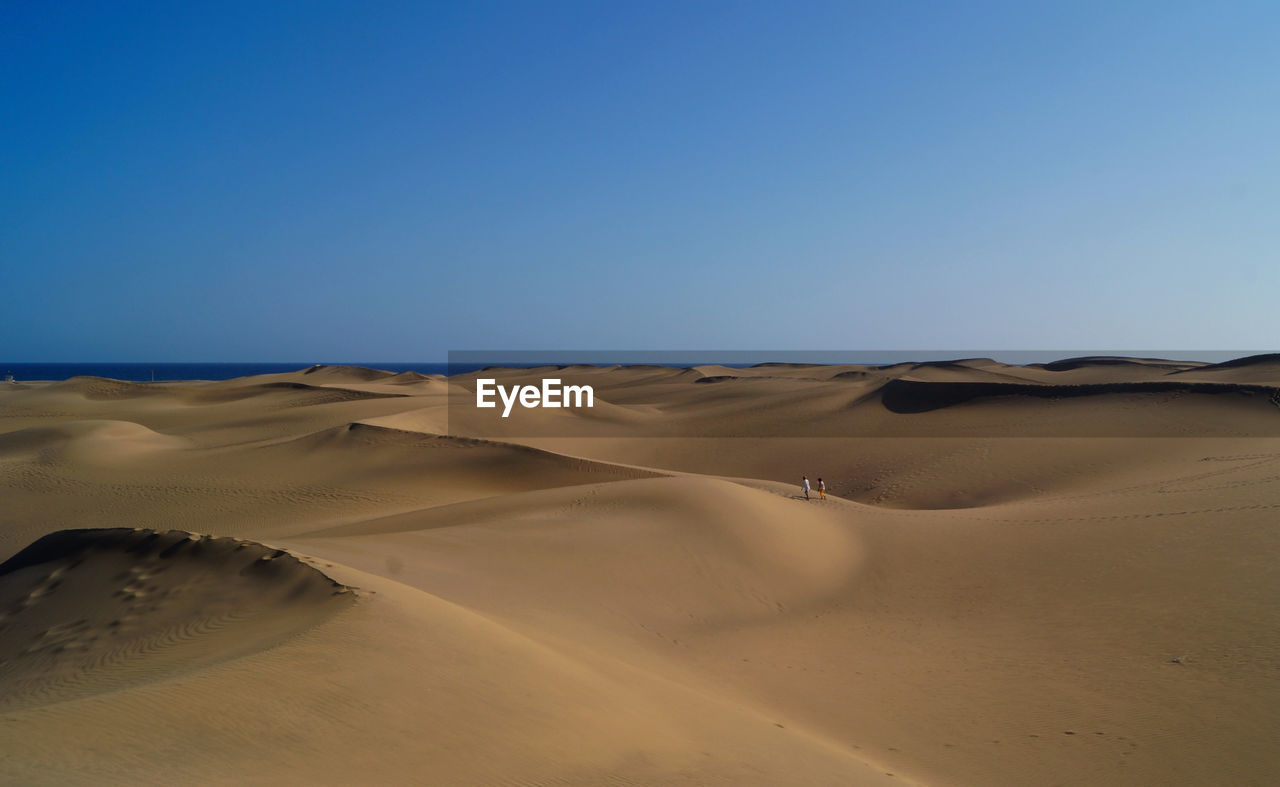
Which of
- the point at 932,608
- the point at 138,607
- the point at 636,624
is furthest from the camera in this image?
the point at 932,608

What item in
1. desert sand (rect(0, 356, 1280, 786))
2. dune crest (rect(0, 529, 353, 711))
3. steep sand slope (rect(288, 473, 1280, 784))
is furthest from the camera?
steep sand slope (rect(288, 473, 1280, 784))

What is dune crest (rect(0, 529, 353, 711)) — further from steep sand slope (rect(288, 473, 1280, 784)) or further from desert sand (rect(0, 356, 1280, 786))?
steep sand slope (rect(288, 473, 1280, 784))

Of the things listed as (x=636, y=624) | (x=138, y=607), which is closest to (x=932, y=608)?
(x=636, y=624)

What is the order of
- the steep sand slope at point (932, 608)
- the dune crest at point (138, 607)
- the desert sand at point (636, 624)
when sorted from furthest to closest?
the steep sand slope at point (932, 608) < the dune crest at point (138, 607) < the desert sand at point (636, 624)

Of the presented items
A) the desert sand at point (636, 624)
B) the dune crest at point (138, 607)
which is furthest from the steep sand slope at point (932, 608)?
the dune crest at point (138, 607)

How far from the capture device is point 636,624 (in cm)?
1027

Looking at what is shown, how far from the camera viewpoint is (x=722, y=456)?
3036 cm

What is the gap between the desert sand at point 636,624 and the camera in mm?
5359

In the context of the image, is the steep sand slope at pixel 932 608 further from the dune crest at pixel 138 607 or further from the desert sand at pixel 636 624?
the dune crest at pixel 138 607

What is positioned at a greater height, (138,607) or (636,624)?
(138,607)

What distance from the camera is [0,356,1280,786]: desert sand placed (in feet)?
17.6

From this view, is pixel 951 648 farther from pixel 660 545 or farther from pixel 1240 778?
pixel 660 545

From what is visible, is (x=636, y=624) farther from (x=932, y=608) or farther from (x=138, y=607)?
A: (x=138, y=607)

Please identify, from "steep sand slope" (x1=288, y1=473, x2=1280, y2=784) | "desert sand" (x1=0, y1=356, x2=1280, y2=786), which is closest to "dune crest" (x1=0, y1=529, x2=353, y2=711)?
"desert sand" (x1=0, y1=356, x2=1280, y2=786)
